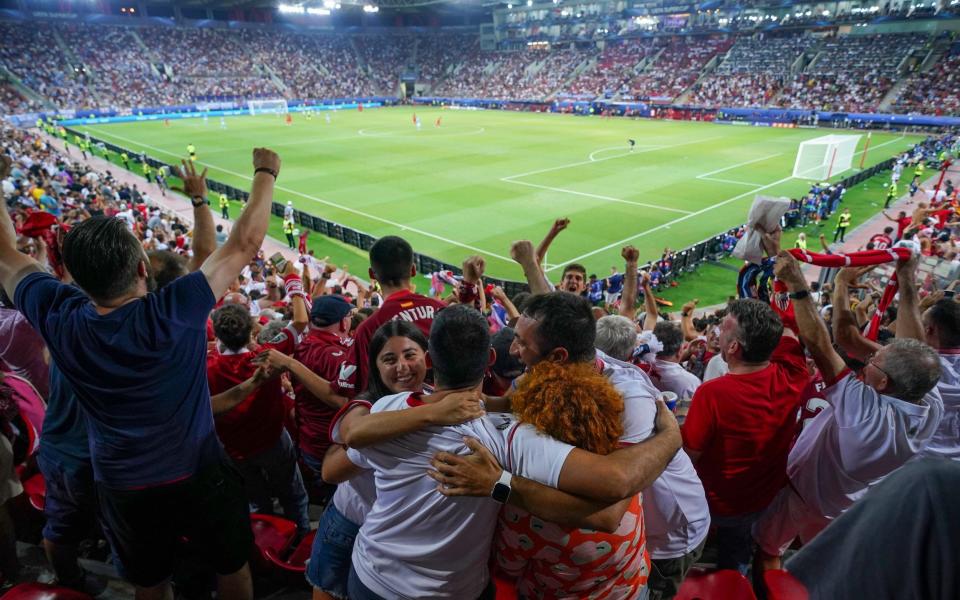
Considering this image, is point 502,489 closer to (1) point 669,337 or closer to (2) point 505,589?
(2) point 505,589

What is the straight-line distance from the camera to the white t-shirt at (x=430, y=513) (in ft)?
6.69

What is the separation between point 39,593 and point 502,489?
2606 millimetres

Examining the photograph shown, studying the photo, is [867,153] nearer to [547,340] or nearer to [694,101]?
[694,101]

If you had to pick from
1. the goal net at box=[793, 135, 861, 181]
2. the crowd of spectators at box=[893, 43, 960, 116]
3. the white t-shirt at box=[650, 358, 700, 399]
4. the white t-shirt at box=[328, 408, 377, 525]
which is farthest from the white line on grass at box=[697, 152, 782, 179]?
the white t-shirt at box=[328, 408, 377, 525]

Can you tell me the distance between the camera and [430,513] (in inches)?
82.8

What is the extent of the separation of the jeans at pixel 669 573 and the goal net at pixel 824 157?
29.0m

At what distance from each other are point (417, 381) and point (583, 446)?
1.05 metres

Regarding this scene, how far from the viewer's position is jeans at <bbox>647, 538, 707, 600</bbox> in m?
2.93

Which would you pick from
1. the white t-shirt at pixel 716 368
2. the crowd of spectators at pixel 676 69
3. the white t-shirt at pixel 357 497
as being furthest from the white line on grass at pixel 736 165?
the crowd of spectators at pixel 676 69

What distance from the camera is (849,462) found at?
10.0 feet

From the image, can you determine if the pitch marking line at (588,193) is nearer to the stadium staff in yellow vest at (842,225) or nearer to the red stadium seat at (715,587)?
the stadium staff in yellow vest at (842,225)

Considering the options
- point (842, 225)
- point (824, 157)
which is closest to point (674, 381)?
point (842, 225)

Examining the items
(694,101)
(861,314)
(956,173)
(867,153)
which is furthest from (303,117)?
(861,314)

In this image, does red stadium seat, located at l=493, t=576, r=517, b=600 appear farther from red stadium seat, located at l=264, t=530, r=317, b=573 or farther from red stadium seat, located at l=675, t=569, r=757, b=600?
red stadium seat, located at l=264, t=530, r=317, b=573
